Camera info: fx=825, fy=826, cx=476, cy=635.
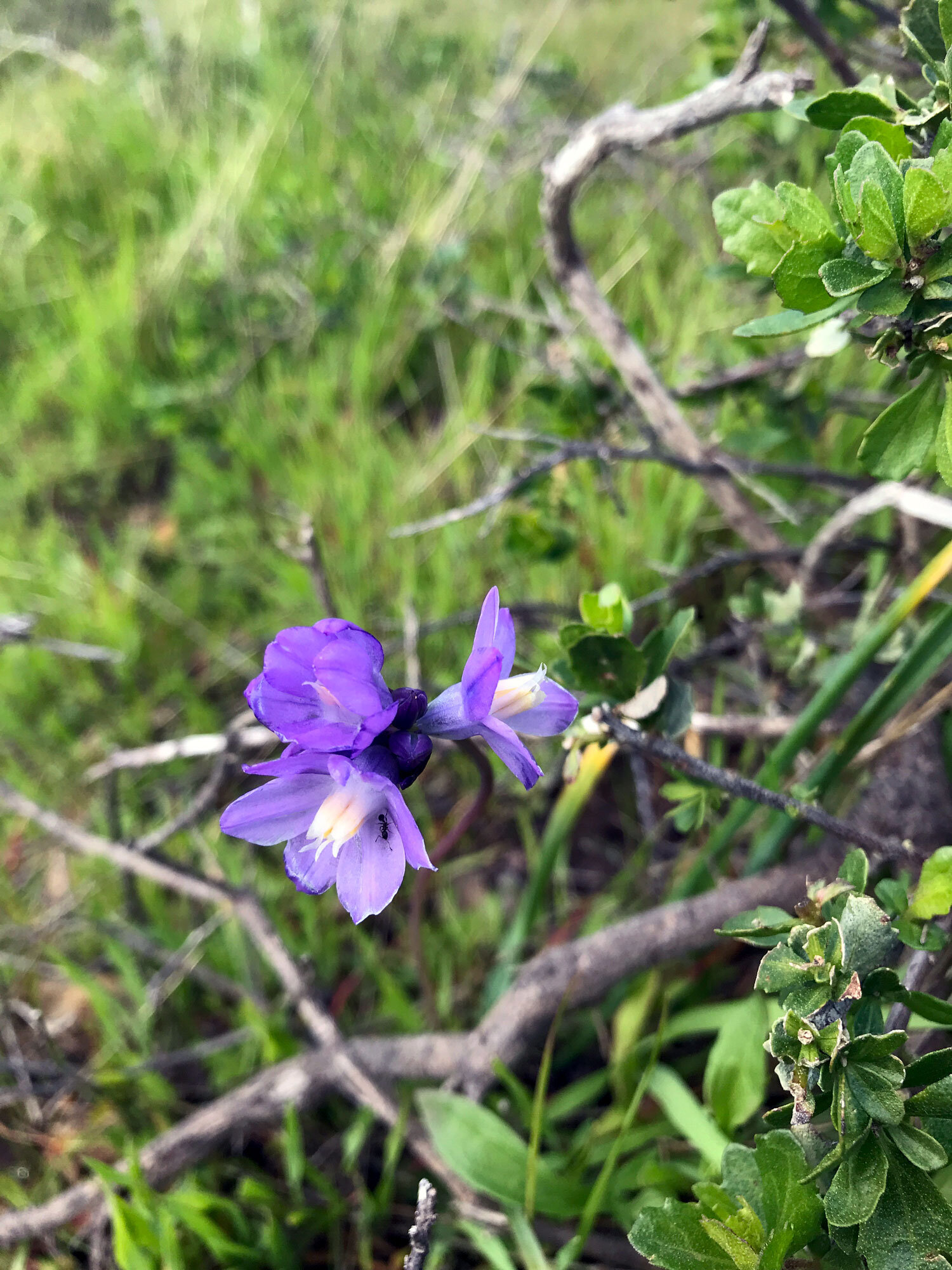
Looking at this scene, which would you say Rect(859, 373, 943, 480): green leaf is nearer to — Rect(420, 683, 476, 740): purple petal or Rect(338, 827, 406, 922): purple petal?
Rect(420, 683, 476, 740): purple petal

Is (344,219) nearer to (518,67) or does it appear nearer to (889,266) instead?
(518,67)

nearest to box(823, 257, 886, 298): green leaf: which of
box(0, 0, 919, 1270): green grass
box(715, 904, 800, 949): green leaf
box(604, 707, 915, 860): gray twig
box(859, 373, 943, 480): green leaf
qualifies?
box(859, 373, 943, 480): green leaf

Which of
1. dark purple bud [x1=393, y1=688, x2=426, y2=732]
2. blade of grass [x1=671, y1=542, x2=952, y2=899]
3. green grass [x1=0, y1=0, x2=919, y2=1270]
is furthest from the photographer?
green grass [x1=0, y1=0, x2=919, y2=1270]

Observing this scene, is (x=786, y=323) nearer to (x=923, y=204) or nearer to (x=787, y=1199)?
(x=923, y=204)

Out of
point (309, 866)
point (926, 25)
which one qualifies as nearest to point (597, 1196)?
point (309, 866)

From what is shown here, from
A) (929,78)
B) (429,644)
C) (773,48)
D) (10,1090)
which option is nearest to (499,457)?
(429,644)

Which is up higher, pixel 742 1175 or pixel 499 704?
pixel 499 704

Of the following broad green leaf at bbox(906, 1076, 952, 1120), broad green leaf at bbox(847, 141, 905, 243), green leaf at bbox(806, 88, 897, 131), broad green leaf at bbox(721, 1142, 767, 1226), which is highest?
green leaf at bbox(806, 88, 897, 131)
